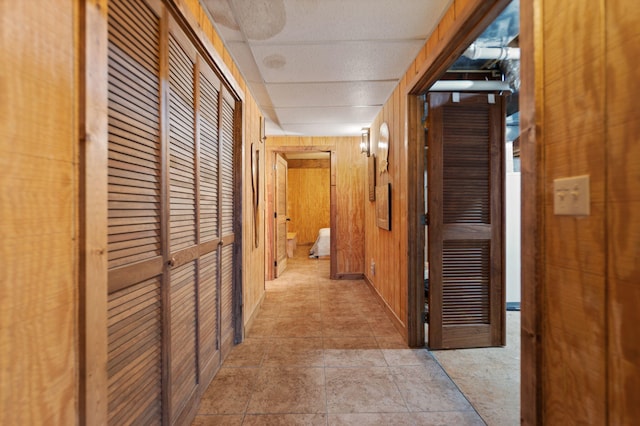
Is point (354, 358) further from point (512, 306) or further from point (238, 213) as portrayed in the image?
point (512, 306)

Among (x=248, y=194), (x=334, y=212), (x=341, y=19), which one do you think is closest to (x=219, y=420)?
(x=248, y=194)

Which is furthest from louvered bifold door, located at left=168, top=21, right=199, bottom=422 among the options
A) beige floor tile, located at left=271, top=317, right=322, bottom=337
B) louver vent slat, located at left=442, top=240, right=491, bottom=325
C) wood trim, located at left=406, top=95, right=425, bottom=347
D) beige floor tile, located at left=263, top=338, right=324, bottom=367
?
louver vent slat, located at left=442, top=240, right=491, bottom=325

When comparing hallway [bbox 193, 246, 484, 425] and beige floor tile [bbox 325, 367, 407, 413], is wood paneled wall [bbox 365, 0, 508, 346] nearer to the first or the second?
hallway [bbox 193, 246, 484, 425]

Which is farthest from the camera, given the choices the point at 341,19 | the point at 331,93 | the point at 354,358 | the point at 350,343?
the point at 331,93

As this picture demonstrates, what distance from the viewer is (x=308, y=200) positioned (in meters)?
8.14

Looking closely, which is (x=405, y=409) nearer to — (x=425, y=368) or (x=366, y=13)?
(x=425, y=368)

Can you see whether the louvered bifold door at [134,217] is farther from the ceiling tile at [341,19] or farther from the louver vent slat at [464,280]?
the louver vent slat at [464,280]

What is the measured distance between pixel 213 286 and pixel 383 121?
243cm

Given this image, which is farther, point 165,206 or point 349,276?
point 349,276

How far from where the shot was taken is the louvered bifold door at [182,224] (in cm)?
133

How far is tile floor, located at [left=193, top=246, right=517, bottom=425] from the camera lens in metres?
1.55

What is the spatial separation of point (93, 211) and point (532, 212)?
4.50 ft

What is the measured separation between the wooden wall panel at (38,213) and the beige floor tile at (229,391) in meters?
1.06

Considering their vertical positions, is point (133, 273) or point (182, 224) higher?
point (182, 224)
